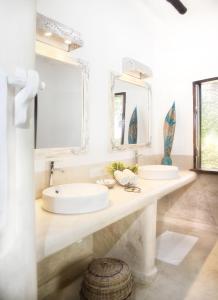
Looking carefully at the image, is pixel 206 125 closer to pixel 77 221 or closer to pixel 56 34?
pixel 56 34

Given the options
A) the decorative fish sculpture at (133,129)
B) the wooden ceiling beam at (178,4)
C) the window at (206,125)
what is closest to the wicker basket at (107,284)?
the decorative fish sculpture at (133,129)

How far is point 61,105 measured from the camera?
5.81 ft

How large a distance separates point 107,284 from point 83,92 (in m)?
1.45

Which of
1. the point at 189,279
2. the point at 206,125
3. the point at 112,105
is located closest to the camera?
the point at 189,279

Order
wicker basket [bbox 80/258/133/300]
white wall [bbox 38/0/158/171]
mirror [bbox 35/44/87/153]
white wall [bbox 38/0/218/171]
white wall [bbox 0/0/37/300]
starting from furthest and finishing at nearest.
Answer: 1. white wall [bbox 38/0/218/171]
2. white wall [bbox 38/0/158/171]
3. mirror [bbox 35/44/87/153]
4. wicker basket [bbox 80/258/133/300]
5. white wall [bbox 0/0/37/300]

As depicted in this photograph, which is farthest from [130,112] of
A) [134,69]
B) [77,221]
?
[77,221]

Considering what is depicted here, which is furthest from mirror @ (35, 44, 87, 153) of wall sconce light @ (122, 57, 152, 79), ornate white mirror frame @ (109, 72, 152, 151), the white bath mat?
the white bath mat

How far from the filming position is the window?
9.03 ft

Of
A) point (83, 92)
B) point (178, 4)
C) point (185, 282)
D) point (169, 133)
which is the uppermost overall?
point (178, 4)

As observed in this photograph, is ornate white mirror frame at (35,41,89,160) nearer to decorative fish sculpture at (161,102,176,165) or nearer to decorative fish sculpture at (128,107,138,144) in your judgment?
decorative fish sculpture at (128,107,138,144)

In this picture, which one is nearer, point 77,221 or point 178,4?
point 77,221

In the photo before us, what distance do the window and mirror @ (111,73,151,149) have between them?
600 mm

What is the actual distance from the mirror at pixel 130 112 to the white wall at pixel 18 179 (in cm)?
156

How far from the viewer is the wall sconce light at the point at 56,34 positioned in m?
1.50
